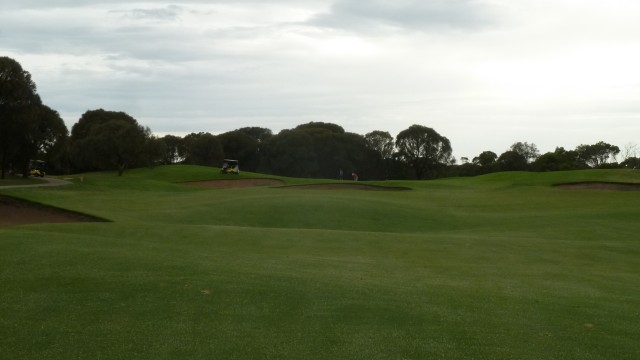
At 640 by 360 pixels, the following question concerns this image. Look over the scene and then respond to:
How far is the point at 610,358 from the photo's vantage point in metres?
8.97

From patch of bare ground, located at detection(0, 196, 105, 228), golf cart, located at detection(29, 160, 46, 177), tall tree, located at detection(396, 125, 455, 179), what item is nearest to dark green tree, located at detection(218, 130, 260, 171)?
tall tree, located at detection(396, 125, 455, 179)

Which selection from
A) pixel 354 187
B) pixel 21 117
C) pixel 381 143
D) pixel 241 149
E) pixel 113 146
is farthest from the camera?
pixel 381 143

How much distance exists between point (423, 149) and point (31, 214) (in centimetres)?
10028

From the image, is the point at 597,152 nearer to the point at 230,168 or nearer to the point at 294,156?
the point at 294,156

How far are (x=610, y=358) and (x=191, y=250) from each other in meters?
11.2

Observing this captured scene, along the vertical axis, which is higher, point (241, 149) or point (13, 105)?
point (13, 105)

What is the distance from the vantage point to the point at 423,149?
406 feet

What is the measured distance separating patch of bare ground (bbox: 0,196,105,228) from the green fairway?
5.61 meters

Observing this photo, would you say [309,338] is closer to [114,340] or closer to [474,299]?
[114,340]

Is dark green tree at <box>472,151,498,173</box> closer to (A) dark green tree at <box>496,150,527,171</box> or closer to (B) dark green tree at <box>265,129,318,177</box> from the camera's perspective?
(A) dark green tree at <box>496,150,527,171</box>

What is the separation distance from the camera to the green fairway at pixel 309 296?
902 centimetres

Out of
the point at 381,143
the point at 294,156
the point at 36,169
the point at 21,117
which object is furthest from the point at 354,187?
the point at 381,143

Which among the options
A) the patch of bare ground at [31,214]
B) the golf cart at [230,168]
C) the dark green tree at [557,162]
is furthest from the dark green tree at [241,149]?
the patch of bare ground at [31,214]

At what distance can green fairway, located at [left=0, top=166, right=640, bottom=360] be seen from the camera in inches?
355
